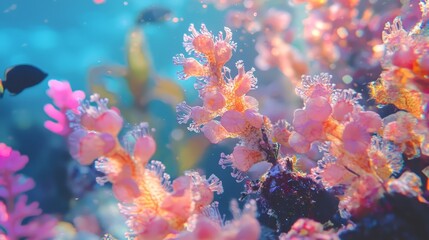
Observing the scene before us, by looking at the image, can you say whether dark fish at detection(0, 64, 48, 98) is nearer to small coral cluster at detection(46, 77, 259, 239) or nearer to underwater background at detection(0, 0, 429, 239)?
underwater background at detection(0, 0, 429, 239)

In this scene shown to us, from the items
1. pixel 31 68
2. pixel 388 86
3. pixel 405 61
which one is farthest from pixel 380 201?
pixel 31 68

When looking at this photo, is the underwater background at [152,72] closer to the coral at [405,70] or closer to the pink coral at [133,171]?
the coral at [405,70]

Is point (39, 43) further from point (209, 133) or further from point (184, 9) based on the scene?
point (209, 133)

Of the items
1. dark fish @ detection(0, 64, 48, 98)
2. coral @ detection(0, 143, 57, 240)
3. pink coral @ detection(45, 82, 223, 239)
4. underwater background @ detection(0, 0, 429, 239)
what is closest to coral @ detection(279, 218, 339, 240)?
pink coral @ detection(45, 82, 223, 239)

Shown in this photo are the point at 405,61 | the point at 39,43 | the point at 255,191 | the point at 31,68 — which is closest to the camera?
the point at 405,61

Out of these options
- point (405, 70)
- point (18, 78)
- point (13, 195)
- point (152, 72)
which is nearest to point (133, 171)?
point (405, 70)

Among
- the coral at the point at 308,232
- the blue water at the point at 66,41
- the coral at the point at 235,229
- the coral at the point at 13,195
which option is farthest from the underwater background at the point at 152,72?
the coral at the point at 235,229

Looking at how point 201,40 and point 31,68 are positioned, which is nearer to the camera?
point 201,40

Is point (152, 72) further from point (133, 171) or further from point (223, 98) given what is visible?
point (133, 171)
